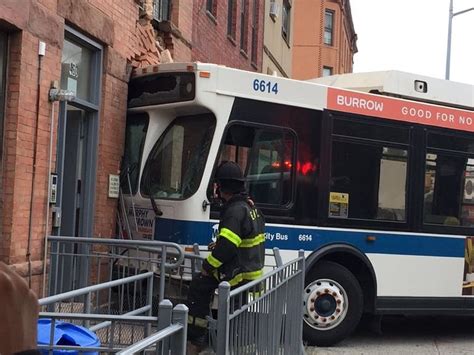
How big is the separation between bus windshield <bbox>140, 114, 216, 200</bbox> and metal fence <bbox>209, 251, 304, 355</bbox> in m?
1.76

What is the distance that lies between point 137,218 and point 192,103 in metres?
1.60

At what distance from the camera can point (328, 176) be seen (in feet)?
24.4

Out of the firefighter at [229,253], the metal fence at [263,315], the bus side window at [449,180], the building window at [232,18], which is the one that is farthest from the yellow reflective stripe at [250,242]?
the building window at [232,18]

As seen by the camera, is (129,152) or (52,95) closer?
(52,95)

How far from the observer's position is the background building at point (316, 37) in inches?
1597

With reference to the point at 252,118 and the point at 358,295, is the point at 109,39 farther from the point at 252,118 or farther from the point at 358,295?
the point at 358,295

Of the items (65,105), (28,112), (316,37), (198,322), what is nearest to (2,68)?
(28,112)

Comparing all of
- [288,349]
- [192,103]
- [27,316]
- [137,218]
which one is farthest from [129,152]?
[27,316]

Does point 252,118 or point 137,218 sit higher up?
point 252,118

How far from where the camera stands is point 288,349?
5.05m

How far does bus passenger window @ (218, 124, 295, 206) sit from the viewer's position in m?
6.91

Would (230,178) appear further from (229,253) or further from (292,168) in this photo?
(292,168)

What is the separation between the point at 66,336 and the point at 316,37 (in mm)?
39461

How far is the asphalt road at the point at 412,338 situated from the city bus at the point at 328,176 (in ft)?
0.97
